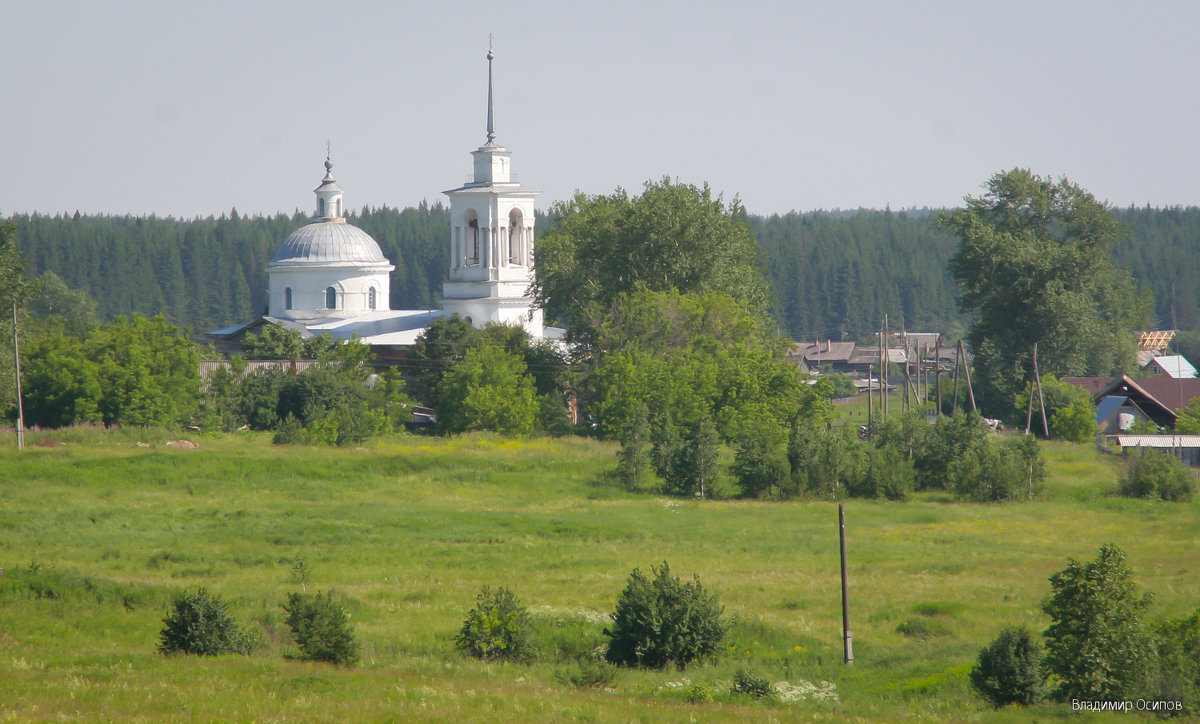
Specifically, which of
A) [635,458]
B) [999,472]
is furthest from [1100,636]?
[635,458]

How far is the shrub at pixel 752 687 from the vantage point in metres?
16.3

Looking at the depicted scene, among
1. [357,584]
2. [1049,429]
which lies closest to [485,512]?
[357,584]

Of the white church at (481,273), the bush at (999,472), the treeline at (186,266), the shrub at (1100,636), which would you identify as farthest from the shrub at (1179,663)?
the treeline at (186,266)

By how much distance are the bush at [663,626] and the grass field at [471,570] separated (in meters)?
0.47

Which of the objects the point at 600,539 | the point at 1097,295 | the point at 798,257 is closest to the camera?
the point at 600,539

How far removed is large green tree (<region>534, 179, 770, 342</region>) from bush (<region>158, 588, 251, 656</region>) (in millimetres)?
33466

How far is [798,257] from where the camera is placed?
137 m

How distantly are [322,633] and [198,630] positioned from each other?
1.60 m

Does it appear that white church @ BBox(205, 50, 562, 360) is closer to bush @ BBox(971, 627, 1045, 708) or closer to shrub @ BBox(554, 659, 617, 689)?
shrub @ BBox(554, 659, 617, 689)

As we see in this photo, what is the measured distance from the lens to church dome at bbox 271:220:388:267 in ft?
234

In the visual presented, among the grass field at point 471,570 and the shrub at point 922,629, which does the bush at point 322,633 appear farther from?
the shrub at point 922,629

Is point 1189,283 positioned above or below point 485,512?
above

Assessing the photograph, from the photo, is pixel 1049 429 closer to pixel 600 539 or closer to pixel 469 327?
pixel 469 327

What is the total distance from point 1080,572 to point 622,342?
33287mm
